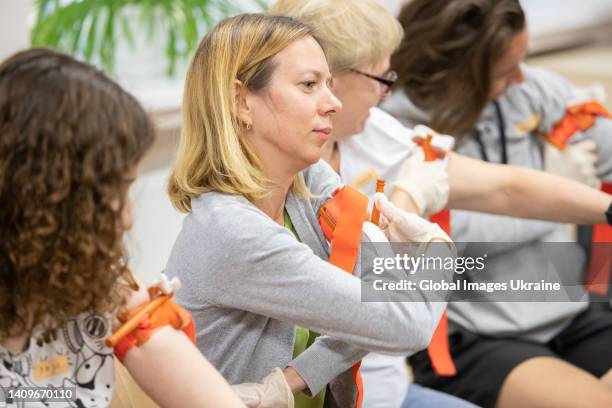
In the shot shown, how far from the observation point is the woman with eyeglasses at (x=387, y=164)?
1.81 metres

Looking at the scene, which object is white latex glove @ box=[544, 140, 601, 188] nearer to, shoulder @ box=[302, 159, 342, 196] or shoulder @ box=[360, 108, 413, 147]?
shoulder @ box=[360, 108, 413, 147]

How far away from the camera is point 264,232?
135cm

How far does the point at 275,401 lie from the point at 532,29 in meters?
3.51

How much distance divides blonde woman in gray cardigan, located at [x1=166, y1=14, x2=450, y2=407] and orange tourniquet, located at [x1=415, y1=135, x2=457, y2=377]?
1.38 feet

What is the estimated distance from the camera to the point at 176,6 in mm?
2779

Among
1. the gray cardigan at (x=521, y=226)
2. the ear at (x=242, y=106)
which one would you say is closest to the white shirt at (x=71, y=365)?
the ear at (x=242, y=106)

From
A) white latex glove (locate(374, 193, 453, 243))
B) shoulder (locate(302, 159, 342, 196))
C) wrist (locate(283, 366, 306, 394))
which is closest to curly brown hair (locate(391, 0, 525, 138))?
shoulder (locate(302, 159, 342, 196))

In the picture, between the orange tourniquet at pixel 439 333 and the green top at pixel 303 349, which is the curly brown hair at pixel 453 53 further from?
the green top at pixel 303 349

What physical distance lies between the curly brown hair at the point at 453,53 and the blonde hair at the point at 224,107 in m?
0.88

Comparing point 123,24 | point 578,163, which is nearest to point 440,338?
point 578,163

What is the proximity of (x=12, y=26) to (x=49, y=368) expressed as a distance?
4.65ft

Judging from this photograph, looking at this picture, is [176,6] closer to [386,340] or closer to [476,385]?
[476,385]

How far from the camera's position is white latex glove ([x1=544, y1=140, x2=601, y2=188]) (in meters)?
2.32

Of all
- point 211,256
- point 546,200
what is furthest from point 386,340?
point 546,200
